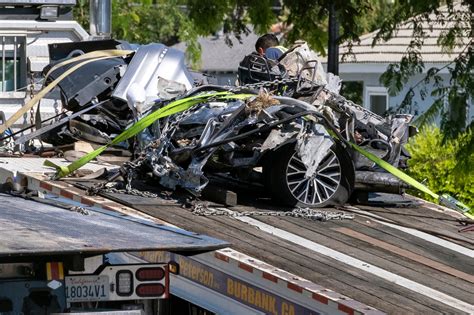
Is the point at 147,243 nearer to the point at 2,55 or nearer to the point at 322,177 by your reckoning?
the point at 322,177

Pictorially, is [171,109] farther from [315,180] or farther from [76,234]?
[76,234]

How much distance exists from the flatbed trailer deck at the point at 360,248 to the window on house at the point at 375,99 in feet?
57.4

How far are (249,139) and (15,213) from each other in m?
3.33

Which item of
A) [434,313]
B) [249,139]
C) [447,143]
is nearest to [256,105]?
[249,139]

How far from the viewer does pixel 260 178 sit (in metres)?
10.7

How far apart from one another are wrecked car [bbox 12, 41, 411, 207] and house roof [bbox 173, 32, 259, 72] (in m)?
Answer: 35.2

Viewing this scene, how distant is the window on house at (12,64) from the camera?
16.0 meters

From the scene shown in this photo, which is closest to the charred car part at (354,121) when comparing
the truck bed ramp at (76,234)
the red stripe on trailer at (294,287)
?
the red stripe on trailer at (294,287)

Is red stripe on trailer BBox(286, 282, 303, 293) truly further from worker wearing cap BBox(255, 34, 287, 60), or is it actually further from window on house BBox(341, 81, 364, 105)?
window on house BBox(341, 81, 364, 105)

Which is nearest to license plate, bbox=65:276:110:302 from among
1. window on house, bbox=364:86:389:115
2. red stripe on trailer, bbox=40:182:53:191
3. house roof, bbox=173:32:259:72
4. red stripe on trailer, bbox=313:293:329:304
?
red stripe on trailer, bbox=313:293:329:304

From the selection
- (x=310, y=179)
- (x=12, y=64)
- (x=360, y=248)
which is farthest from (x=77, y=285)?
(x=12, y=64)

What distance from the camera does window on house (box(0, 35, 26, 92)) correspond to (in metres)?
16.0

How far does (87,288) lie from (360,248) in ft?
9.46

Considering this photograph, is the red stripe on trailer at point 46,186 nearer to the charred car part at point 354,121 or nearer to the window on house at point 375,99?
the charred car part at point 354,121
